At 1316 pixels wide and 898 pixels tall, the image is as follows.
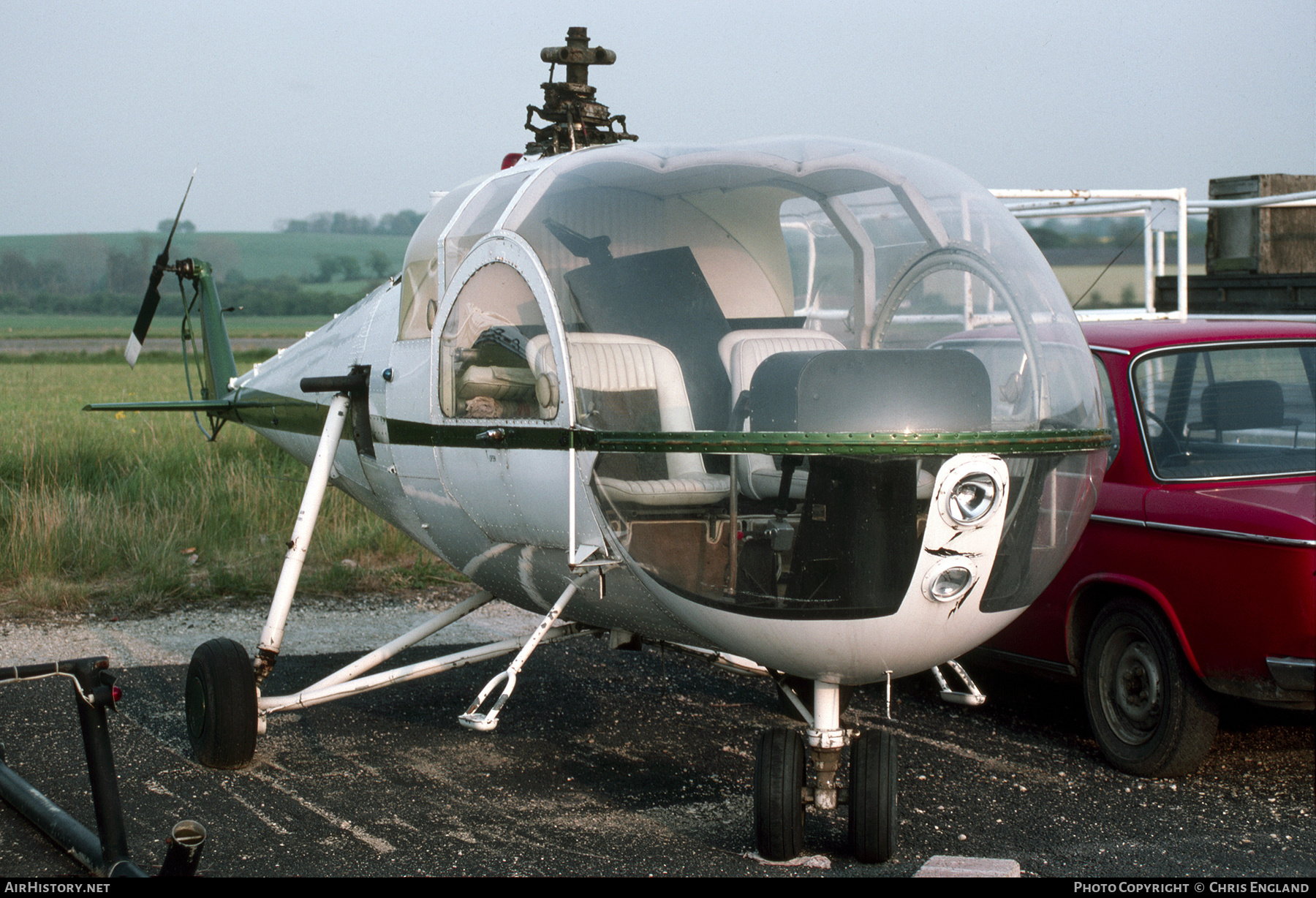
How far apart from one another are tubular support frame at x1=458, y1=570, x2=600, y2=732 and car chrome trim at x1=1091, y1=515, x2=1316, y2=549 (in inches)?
91.9

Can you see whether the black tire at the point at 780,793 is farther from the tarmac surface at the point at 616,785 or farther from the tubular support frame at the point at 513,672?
the tubular support frame at the point at 513,672

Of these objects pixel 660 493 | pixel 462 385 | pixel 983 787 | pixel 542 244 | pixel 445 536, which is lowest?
pixel 983 787

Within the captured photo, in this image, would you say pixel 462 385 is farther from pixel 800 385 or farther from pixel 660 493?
pixel 800 385

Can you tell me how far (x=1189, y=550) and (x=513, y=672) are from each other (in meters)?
2.68

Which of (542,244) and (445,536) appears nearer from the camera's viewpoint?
(542,244)

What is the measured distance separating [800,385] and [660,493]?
0.56 meters

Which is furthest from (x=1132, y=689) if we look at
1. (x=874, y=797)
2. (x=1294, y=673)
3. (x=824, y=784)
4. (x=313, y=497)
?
(x=313, y=497)

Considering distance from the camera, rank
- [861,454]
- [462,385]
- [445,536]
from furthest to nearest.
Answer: [445,536] < [462,385] < [861,454]

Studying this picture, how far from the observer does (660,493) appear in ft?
12.6

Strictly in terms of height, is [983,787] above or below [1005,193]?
below

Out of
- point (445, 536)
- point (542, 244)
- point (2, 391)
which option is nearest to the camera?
point (542, 244)

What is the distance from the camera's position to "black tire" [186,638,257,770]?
16.7ft

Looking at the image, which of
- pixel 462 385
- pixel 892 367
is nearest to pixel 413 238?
pixel 462 385

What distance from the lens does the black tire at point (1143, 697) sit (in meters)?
4.78
